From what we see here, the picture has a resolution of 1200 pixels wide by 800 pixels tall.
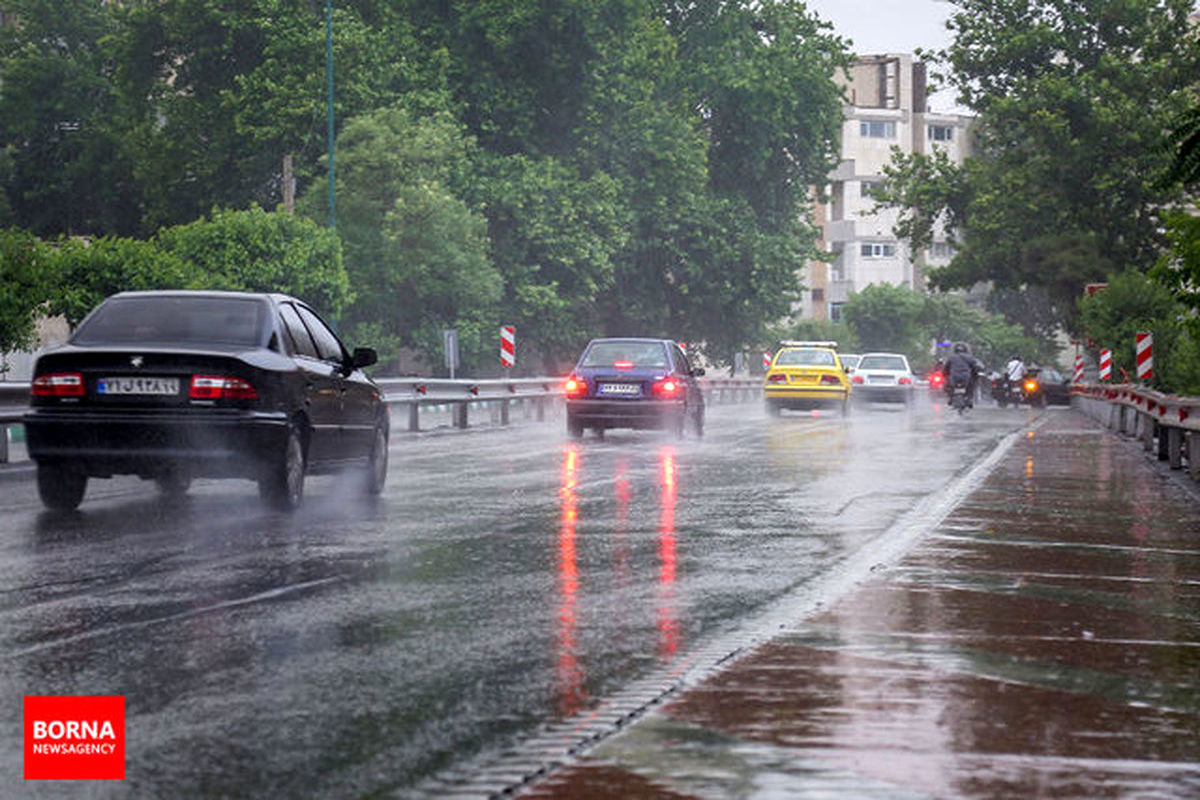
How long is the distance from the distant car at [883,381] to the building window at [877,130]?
264 ft

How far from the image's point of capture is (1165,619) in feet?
29.9

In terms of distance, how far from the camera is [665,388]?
93.0 ft

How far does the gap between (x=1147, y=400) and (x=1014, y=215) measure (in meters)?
38.7

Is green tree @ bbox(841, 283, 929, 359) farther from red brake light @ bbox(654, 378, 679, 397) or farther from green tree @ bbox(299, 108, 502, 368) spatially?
red brake light @ bbox(654, 378, 679, 397)

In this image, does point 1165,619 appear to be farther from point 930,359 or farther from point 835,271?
point 835,271

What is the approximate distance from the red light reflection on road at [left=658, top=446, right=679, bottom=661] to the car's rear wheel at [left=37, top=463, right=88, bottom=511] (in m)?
4.41

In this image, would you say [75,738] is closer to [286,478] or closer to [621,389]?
[286,478]

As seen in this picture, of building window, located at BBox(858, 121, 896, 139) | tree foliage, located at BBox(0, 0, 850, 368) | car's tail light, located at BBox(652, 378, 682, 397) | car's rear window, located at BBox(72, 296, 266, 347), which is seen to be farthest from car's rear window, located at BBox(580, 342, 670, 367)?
building window, located at BBox(858, 121, 896, 139)

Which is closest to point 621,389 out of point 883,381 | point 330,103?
point 883,381

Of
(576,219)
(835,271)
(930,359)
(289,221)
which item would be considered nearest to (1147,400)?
(289,221)

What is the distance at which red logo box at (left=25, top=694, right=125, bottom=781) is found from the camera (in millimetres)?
5508

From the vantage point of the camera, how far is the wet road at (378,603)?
19.5ft

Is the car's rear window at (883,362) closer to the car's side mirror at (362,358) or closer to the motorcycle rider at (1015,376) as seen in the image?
the motorcycle rider at (1015,376)

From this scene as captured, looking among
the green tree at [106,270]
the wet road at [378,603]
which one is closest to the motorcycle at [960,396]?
the green tree at [106,270]
